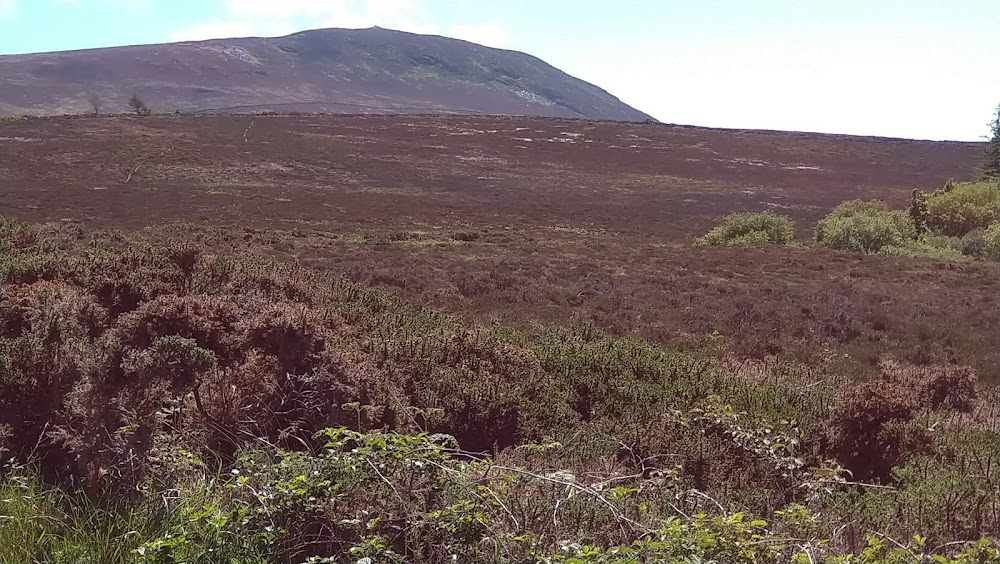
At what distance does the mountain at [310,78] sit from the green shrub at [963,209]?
326 feet

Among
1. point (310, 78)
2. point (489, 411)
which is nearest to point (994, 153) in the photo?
point (489, 411)

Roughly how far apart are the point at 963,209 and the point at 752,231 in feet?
34.1

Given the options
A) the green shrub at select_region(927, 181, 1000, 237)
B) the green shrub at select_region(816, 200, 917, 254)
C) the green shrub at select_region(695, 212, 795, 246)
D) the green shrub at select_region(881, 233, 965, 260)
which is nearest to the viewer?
the green shrub at select_region(881, 233, 965, 260)

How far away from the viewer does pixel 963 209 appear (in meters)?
27.6

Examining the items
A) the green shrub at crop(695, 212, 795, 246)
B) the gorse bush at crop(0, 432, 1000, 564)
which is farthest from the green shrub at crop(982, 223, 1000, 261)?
the gorse bush at crop(0, 432, 1000, 564)

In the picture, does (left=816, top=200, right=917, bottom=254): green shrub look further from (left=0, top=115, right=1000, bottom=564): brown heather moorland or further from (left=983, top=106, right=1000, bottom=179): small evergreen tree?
(left=983, top=106, right=1000, bottom=179): small evergreen tree

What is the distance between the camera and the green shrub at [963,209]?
1065 inches

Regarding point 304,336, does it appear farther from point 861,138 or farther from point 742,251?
point 861,138

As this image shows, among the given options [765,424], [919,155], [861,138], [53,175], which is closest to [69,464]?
[765,424]

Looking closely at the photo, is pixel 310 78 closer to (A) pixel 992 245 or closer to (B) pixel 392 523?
(A) pixel 992 245

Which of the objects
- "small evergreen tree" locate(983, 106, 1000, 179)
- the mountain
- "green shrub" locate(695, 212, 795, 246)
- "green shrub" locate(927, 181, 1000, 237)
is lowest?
"green shrub" locate(695, 212, 795, 246)

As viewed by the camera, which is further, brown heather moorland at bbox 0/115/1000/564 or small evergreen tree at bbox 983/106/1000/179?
small evergreen tree at bbox 983/106/1000/179

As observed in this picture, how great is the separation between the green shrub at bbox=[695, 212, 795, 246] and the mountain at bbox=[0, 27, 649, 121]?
9530cm

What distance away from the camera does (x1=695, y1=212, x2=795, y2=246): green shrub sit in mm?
25562
